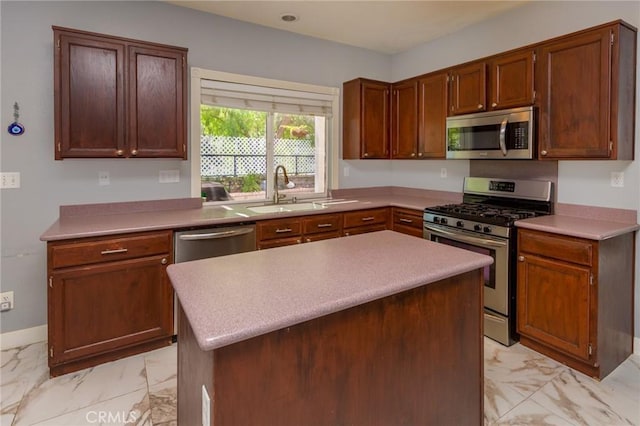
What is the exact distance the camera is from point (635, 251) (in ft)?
8.72

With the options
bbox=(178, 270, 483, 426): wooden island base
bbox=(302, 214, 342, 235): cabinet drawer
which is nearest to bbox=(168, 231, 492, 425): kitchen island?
bbox=(178, 270, 483, 426): wooden island base

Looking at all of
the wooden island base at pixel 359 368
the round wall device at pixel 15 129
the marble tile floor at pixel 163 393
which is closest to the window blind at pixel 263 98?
the round wall device at pixel 15 129

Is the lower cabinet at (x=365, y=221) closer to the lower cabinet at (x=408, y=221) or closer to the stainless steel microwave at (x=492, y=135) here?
the lower cabinet at (x=408, y=221)

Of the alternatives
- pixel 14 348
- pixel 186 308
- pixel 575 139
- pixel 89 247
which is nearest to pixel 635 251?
pixel 575 139

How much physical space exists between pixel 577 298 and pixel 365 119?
2.57 metres

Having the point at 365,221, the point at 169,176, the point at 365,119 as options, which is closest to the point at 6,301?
the point at 169,176

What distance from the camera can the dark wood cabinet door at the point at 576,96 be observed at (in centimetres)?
249

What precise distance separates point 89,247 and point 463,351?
88.9 inches

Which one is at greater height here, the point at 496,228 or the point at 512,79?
the point at 512,79

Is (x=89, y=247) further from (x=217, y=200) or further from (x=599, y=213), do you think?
(x=599, y=213)

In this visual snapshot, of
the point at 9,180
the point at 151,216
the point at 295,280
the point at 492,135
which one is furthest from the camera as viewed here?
the point at 492,135

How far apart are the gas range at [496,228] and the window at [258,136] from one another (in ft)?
4.87

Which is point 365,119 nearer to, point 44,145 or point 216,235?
point 216,235

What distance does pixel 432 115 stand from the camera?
12.5ft
